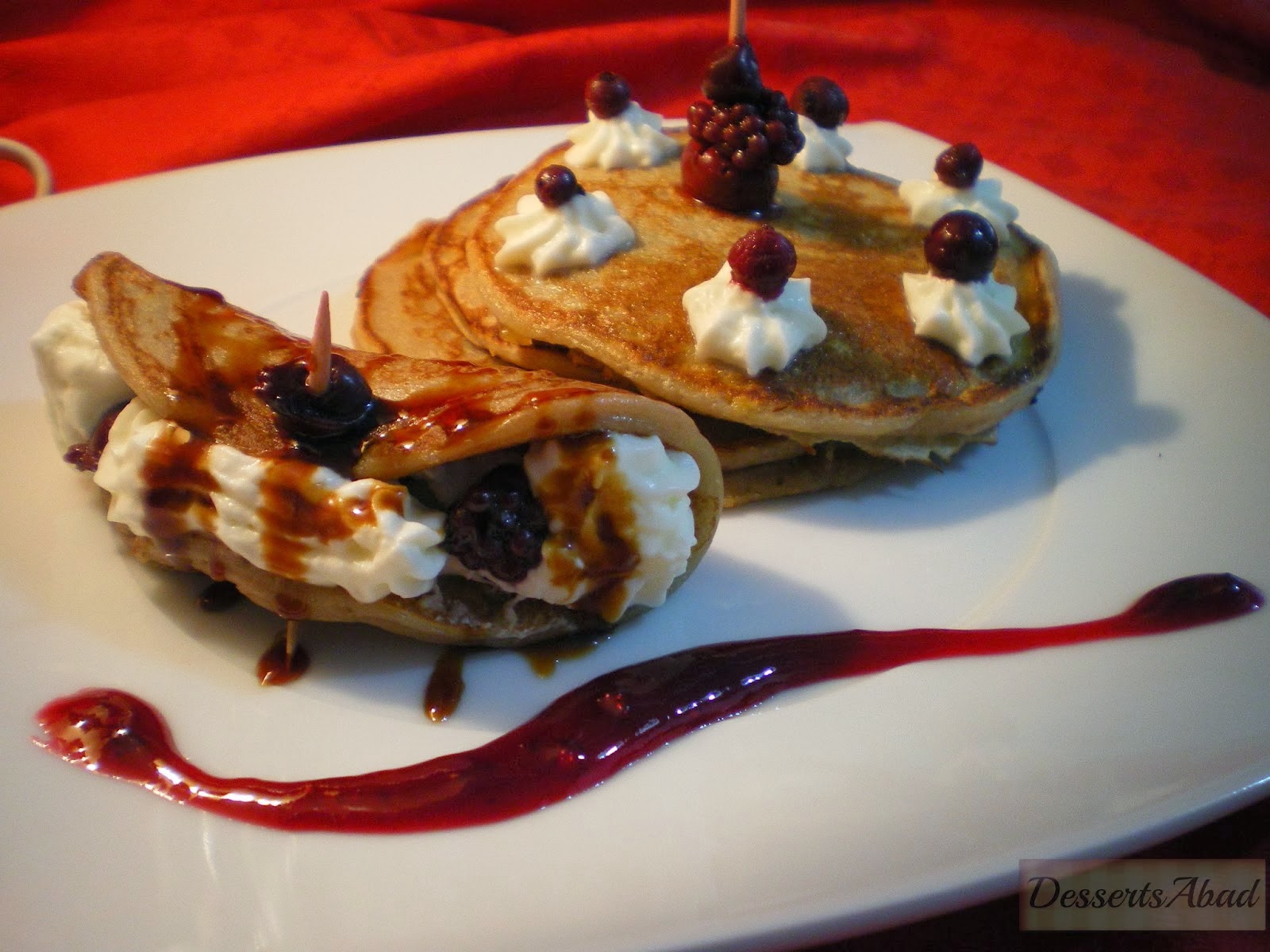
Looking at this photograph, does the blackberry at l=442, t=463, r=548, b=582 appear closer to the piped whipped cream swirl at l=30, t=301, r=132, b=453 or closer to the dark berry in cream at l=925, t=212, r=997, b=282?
the piped whipped cream swirl at l=30, t=301, r=132, b=453

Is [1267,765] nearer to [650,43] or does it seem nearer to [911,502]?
[911,502]

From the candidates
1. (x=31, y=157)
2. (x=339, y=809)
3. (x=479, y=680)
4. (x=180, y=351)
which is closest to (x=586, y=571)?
(x=479, y=680)

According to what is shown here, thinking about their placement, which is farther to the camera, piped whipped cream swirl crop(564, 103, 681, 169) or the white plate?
piped whipped cream swirl crop(564, 103, 681, 169)

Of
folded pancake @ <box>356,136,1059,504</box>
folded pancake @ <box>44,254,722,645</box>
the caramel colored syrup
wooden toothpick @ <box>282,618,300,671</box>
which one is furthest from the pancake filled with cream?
wooden toothpick @ <box>282,618,300,671</box>

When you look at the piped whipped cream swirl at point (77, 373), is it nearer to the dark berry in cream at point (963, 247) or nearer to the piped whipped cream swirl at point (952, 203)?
the dark berry in cream at point (963, 247)

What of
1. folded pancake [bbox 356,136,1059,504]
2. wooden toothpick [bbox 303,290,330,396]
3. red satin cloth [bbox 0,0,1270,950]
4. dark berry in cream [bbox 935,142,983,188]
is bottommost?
red satin cloth [bbox 0,0,1270,950]

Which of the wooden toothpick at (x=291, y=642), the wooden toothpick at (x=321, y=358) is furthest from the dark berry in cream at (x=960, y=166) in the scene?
the wooden toothpick at (x=291, y=642)

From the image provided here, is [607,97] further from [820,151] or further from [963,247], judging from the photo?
[963,247]
